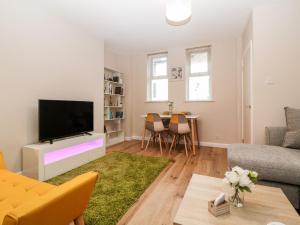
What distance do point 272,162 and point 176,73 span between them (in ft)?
10.5

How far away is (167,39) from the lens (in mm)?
3916

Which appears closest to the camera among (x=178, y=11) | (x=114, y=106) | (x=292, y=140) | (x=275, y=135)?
(x=178, y=11)

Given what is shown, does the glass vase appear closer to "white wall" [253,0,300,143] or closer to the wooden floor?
the wooden floor

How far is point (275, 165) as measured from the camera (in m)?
1.60

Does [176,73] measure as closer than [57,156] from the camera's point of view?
No

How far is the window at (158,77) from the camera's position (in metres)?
4.72

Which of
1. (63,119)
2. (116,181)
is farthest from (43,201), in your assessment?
(63,119)

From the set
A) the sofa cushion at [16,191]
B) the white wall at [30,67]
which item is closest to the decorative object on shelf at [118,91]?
the white wall at [30,67]

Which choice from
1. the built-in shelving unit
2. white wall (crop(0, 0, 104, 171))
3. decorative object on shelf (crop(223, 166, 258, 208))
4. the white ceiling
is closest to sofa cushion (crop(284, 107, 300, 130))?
decorative object on shelf (crop(223, 166, 258, 208))

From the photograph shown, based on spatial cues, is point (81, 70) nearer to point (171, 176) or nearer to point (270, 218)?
point (171, 176)

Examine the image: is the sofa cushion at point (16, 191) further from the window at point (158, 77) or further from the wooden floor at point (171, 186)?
the window at point (158, 77)

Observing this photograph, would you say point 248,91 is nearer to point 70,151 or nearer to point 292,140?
point 292,140

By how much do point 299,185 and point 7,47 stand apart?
11.7ft

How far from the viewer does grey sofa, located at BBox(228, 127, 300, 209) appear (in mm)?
1546
